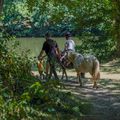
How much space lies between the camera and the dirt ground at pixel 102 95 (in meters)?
10.7

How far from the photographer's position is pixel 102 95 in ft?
44.4

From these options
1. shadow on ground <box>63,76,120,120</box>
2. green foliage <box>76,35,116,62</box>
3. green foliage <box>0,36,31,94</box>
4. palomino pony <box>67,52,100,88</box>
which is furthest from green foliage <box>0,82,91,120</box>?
green foliage <box>76,35,116,62</box>

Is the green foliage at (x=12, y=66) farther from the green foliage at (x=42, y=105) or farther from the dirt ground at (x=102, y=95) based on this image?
the dirt ground at (x=102, y=95)

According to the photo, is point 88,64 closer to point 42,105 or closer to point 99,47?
point 42,105

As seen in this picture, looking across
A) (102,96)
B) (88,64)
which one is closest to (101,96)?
(102,96)

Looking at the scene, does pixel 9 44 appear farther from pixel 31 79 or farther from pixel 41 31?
pixel 41 31

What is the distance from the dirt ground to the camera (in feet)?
35.2

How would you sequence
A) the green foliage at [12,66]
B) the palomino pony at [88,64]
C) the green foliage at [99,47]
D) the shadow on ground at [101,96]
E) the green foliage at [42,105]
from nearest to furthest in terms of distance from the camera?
the green foliage at [42,105] < the green foliage at [12,66] < the shadow on ground at [101,96] < the palomino pony at [88,64] < the green foliage at [99,47]

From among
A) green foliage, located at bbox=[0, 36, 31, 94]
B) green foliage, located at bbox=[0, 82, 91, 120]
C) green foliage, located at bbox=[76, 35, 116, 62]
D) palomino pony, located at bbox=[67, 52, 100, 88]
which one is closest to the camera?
green foliage, located at bbox=[0, 82, 91, 120]

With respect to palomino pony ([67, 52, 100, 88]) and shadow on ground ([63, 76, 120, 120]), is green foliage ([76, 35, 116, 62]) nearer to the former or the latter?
shadow on ground ([63, 76, 120, 120])

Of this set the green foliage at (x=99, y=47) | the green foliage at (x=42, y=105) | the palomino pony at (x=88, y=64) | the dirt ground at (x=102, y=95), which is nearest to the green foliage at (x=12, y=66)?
the green foliage at (x=42, y=105)

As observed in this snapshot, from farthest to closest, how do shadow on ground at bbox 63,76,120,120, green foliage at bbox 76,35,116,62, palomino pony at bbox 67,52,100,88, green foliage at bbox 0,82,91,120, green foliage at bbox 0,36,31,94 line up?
green foliage at bbox 76,35,116,62 < palomino pony at bbox 67,52,100,88 < shadow on ground at bbox 63,76,120,120 < green foliage at bbox 0,36,31,94 < green foliage at bbox 0,82,91,120

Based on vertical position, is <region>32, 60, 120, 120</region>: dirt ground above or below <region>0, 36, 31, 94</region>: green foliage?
below

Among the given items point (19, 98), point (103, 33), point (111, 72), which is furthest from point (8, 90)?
point (103, 33)
